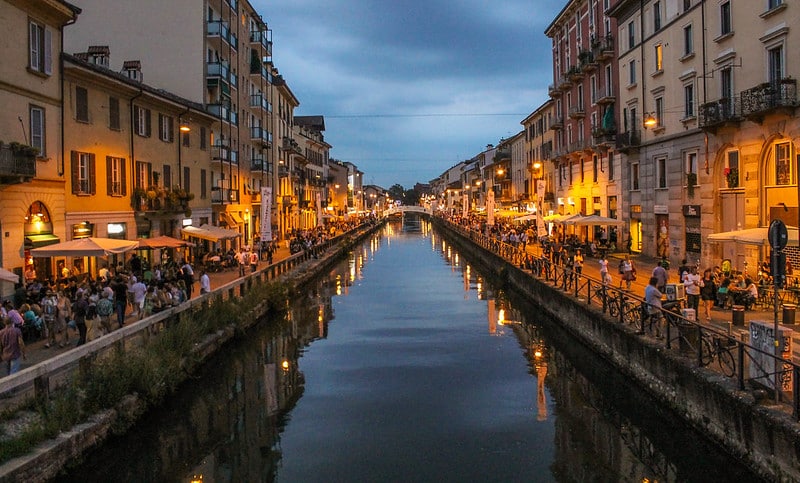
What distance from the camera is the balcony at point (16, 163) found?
60.8 feet

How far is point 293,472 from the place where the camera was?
37.3 feet

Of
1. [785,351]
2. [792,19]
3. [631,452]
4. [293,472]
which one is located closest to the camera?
[785,351]

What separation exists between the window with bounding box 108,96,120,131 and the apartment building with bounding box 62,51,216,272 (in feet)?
0.13

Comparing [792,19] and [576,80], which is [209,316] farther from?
[576,80]

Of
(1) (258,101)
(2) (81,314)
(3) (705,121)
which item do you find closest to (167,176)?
(2) (81,314)

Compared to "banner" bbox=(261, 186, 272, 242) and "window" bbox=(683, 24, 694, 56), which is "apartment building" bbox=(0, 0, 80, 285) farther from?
"window" bbox=(683, 24, 694, 56)

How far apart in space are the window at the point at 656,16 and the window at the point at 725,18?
688 cm

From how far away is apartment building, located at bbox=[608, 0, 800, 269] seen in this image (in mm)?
22781

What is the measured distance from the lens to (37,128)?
2142cm

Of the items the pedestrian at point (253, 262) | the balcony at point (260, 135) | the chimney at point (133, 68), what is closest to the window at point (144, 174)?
the pedestrian at point (253, 262)

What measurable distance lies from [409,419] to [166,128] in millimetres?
23950

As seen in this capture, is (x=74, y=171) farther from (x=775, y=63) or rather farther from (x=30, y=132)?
(x=775, y=63)

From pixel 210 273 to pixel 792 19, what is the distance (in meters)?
26.4

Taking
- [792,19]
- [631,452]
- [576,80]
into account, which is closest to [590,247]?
[576,80]
